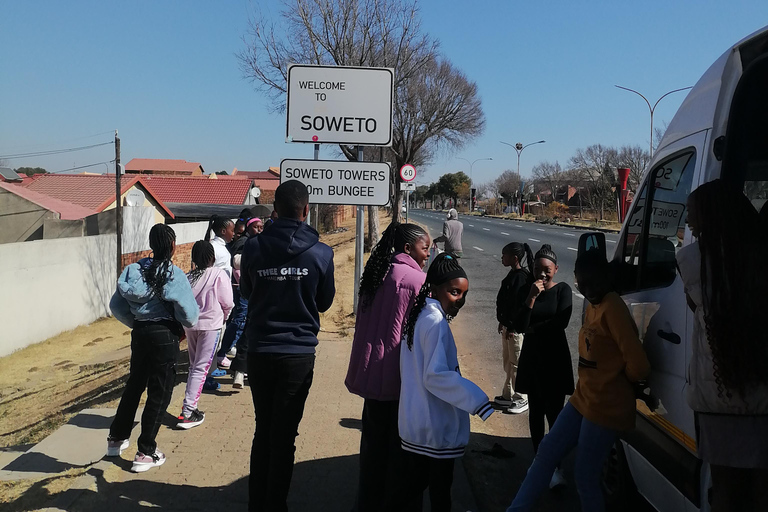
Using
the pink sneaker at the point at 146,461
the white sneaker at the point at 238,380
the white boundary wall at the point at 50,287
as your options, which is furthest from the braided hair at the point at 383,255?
the white boundary wall at the point at 50,287

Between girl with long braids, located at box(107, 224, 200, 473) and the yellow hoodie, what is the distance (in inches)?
105

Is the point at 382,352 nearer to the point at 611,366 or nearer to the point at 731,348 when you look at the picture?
the point at 611,366

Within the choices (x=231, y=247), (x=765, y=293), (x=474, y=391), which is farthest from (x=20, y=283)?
(x=765, y=293)

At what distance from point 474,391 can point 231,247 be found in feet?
15.8

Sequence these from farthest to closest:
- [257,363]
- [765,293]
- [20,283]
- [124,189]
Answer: [124,189] < [20,283] < [257,363] < [765,293]

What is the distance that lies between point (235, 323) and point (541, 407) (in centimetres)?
377

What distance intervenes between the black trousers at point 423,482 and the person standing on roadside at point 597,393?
1.81 feet

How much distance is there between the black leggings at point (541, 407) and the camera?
13.5 feet

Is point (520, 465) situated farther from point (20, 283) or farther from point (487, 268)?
point (487, 268)

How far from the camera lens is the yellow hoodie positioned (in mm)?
2975

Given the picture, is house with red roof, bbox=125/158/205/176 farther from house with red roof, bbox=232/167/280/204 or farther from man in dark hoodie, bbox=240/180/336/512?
man in dark hoodie, bbox=240/180/336/512

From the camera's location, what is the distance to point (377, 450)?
130 inches

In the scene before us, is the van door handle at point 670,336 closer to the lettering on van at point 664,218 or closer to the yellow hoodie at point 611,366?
the yellow hoodie at point 611,366

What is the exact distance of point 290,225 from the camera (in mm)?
3498
